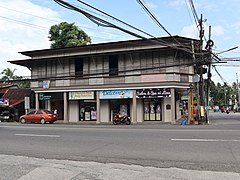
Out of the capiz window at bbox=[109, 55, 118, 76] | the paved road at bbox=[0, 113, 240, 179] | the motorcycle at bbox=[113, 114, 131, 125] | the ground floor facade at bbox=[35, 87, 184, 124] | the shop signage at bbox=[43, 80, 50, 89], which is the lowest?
the paved road at bbox=[0, 113, 240, 179]

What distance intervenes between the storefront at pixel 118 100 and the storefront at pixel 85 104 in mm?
1247

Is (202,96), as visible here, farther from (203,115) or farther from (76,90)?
(76,90)

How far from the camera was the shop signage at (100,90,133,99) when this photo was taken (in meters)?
26.0

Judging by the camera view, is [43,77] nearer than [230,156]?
No

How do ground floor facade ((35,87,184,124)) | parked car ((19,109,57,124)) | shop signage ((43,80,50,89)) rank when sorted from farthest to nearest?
shop signage ((43,80,50,89)) → parked car ((19,109,57,124)) → ground floor facade ((35,87,184,124))

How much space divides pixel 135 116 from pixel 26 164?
1879 cm

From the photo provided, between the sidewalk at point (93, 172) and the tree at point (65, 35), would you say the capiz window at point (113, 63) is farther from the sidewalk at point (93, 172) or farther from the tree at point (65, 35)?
the sidewalk at point (93, 172)

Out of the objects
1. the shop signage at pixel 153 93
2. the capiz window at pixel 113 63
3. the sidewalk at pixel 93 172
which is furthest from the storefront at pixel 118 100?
the sidewalk at pixel 93 172

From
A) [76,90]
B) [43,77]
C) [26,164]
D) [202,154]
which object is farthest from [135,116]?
[26,164]

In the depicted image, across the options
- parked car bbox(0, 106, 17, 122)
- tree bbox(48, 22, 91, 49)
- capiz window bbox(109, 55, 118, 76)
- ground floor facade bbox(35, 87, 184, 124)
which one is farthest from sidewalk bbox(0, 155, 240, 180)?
tree bbox(48, 22, 91, 49)

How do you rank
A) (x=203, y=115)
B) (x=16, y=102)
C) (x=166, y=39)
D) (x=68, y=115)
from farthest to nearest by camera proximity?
1. (x=16, y=102)
2. (x=68, y=115)
3. (x=166, y=39)
4. (x=203, y=115)

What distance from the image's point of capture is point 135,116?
83.7 ft

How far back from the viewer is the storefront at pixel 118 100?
1028 inches

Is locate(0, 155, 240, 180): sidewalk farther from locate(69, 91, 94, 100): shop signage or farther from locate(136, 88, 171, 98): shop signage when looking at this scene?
locate(69, 91, 94, 100): shop signage
